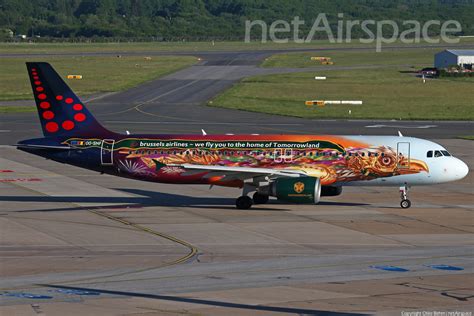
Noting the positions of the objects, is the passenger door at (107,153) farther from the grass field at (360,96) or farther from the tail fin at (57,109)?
the grass field at (360,96)

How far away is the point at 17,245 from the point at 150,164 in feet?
42.4

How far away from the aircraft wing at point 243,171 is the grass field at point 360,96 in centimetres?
5576

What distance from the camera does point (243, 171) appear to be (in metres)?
49.4

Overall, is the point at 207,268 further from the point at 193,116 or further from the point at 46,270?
the point at 193,116

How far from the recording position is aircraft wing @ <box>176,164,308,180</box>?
49.5m

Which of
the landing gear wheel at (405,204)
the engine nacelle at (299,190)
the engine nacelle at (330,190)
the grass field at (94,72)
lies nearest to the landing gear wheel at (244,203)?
the engine nacelle at (299,190)

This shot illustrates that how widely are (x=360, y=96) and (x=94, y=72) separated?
56898 millimetres

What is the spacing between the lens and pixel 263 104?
11688cm

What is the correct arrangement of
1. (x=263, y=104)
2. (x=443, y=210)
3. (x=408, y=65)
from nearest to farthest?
(x=443, y=210), (x=263, y=104), (x=408, y=65)

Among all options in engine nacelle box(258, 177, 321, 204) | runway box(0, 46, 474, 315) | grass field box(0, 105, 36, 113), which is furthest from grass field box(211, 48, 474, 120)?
engine nacelle box(258, 177, 321, 204)

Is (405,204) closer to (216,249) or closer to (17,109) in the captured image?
(216,249)

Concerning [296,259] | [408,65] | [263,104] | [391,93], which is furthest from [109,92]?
[296,259]

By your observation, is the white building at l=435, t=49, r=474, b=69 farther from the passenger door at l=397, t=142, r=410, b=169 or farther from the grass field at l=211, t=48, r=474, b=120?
the passenger door at l=397, t=142, r=410, b=169

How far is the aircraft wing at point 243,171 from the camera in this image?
4947 cm
